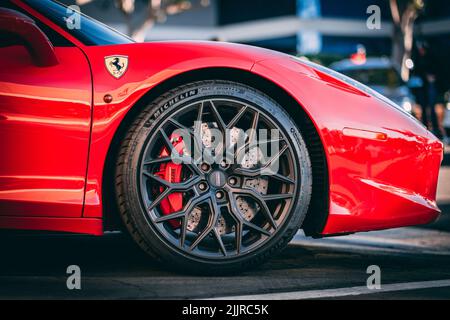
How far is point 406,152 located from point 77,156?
1.49m

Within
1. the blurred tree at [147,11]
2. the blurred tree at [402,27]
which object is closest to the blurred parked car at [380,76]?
the blurred tree at [147,11]

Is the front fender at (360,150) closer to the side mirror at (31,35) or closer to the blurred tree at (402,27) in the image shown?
the side mirror at (31,35)

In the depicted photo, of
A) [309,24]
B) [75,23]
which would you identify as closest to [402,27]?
[309,24]

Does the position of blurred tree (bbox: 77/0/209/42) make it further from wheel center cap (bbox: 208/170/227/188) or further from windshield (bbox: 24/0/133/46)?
wheel center cap (bbox: 208/170/227/188)

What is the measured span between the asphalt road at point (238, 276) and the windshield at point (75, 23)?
0.92 metres

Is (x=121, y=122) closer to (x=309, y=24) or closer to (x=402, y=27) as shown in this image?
(x=402, y=27)

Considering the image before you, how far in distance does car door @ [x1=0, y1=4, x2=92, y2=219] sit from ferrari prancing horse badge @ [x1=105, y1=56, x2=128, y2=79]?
0.11m

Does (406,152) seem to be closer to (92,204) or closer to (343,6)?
(92,204)

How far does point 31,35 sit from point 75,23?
1.15 feet

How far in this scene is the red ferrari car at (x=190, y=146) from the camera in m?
3.06

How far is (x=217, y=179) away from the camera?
10.5ft

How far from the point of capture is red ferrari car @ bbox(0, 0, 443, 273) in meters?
3.06

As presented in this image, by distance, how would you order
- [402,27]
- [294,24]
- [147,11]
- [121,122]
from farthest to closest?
[294,24], [402,27], [147,11], [121,122]

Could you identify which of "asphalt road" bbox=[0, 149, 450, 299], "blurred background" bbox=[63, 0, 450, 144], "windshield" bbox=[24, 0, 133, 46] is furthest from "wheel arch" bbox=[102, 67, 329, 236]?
"blurred background" bbox=[63, 0, 450, 144]
